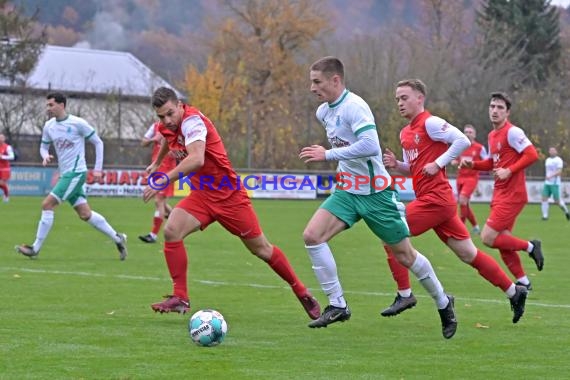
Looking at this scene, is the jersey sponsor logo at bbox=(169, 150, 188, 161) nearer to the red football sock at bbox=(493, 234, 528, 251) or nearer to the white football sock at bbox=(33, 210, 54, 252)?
the red football sock at bbox=(493, 234, 528, 251)

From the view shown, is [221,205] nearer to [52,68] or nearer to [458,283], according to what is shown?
[458,283]

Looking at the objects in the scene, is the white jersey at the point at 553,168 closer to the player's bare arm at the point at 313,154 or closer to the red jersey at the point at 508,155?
the red jersey at the point at 508,155

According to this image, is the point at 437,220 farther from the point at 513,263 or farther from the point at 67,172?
the point at 67,172

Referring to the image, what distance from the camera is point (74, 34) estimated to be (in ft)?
431

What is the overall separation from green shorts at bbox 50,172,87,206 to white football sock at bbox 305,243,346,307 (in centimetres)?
709

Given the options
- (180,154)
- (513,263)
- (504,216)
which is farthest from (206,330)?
(504,216)

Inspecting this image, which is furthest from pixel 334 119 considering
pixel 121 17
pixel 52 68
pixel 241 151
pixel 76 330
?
pixel 121 17

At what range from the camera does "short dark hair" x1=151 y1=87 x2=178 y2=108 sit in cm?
931

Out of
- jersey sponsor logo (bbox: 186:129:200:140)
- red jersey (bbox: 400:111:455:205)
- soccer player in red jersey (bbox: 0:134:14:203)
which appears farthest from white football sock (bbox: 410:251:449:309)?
soccer player in red jersey (bbox: 0:134:14:203)

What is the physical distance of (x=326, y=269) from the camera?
9.01 meters

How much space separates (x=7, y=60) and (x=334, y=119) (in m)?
52.3

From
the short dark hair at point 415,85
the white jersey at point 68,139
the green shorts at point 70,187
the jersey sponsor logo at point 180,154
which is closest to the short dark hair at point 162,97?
the jersey sponsor logo at point 180,154

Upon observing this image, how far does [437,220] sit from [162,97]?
2627mm

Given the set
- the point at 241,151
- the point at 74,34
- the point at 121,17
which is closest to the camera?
the point at 241,151
